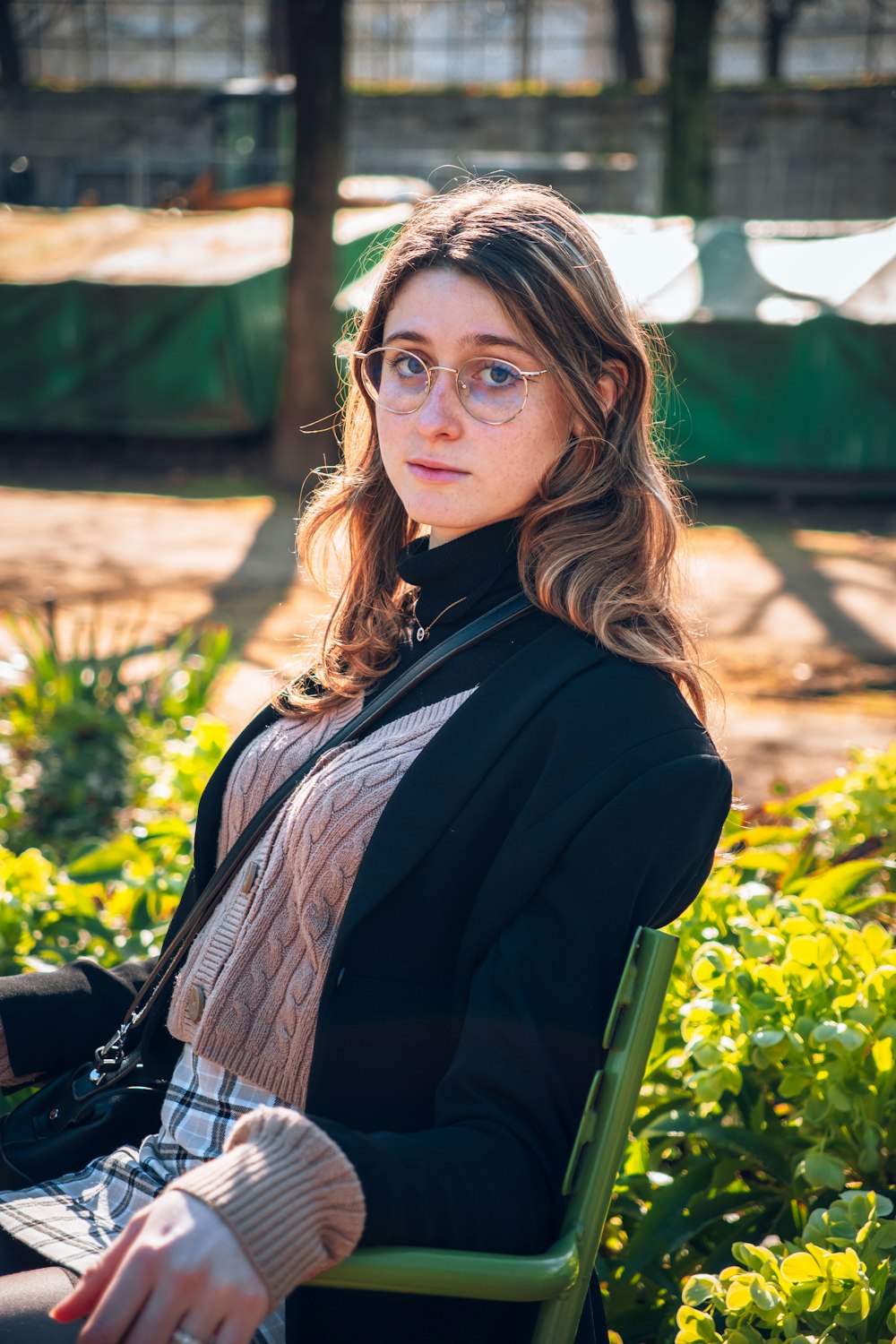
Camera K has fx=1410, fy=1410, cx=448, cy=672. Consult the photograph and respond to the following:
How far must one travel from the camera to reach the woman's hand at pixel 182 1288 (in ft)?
3.79

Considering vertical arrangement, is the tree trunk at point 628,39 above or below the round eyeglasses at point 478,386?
above

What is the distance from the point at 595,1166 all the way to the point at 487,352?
0.94 meters

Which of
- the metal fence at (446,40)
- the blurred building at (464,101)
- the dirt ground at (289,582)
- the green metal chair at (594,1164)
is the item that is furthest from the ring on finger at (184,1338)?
the metal fence at (446,40)

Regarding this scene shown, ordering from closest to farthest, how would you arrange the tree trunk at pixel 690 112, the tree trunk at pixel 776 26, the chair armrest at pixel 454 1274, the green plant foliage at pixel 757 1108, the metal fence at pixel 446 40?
the chair armrest at pixel 454 1274
the green plant foliage at pixel 757 1108
the tree trunk at pixel 690 112
the tree trunk at pixel 776 26
the metal fence at pixel 446 40

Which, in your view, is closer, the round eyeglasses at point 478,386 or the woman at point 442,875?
the woman at point 442,875

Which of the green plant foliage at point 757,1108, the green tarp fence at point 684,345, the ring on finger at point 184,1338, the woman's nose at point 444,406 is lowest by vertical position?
the green tarp fence at point 684,345

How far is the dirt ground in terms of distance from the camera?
19.1 ft

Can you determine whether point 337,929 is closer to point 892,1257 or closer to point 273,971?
point 273,971

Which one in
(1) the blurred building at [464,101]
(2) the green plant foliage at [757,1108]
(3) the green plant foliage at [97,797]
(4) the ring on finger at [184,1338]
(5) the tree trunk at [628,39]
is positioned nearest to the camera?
(4) the ring on finger at [184,1338]

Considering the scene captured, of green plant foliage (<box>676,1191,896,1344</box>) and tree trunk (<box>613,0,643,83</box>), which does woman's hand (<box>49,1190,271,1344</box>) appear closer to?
green plant foliage (<box>676,1191,896,1344</box>)

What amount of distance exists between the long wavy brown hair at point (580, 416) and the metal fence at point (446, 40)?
1028 inches

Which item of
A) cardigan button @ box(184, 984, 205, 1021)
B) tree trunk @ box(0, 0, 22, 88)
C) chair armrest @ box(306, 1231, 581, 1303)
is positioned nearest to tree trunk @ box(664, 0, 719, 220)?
cardigan button @ box(184, 984, 205, 1021)

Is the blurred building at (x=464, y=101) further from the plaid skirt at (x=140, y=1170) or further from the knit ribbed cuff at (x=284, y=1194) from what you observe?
the knit ribbed cuff at (x=284, y=1194)

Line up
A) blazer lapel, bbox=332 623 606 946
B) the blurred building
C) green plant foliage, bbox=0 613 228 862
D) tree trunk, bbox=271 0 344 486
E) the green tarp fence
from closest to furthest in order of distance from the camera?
blazer lapel, bbox=332 623 606 946 < green plant foliage, bbox=0 613 228 862 < tree trunk, bbox=271 0 344 486 < the green tarp fence < the blurred building
